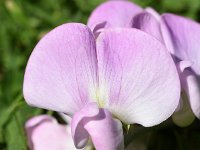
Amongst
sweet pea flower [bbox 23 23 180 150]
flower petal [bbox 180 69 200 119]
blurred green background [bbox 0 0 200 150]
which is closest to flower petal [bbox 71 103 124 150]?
sweet pea flower [bbox 23 23 180 150]

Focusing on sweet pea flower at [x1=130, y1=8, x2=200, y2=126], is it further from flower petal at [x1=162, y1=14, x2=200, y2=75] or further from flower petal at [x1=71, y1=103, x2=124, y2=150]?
flower petal at [x1=71, y1=103, x2=124, y2=150]

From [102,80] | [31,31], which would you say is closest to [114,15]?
[102,80]

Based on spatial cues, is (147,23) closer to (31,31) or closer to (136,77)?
(136,77)

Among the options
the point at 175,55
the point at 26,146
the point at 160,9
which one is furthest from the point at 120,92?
the point at 160,9

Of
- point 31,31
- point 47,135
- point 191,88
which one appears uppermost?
point 191,88

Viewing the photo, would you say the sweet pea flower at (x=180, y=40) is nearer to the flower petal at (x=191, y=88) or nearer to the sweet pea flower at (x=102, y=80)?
the flower petal at (x=191, y=88)

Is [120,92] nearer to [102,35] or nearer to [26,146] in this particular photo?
[102,35]
